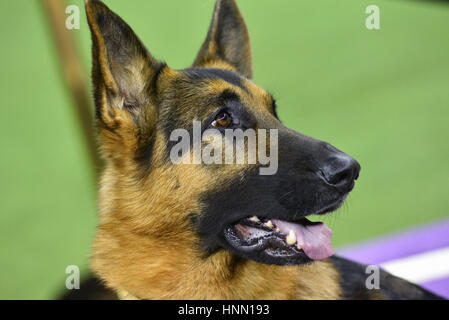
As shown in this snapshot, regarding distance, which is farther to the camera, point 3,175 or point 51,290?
point 3,175

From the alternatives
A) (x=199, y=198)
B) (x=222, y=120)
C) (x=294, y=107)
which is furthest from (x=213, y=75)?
(x=294, y=107)

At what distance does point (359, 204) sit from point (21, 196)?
3.68 metres

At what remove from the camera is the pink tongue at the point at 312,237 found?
2.48 m

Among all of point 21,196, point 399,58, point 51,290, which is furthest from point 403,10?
point 51,290

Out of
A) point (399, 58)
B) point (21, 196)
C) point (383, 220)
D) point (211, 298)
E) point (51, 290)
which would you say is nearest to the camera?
point (211, 298)

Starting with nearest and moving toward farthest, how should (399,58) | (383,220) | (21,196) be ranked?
(383,220) → (21,196) → (399,58)

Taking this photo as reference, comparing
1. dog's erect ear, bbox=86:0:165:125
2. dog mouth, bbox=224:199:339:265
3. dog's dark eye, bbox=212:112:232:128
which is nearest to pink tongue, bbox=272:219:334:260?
dog mouth, bbox=224:199:339:265

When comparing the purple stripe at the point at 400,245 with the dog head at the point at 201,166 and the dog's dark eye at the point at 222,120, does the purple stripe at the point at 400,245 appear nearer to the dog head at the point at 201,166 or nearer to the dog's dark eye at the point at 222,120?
the dog head at the point at 201,166

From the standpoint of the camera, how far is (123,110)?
272 cm

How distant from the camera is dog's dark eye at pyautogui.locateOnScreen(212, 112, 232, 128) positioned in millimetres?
2662

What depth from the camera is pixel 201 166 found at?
260cm

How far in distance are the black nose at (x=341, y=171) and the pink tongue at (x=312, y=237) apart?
26 centimetres

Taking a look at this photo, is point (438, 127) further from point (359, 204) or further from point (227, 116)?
point (227, 116)

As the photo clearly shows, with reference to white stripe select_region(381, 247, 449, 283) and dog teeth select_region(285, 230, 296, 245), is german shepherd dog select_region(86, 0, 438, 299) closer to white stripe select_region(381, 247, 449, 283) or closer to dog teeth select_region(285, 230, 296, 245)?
dog teeth select_region(285, 230, 296, 245)
